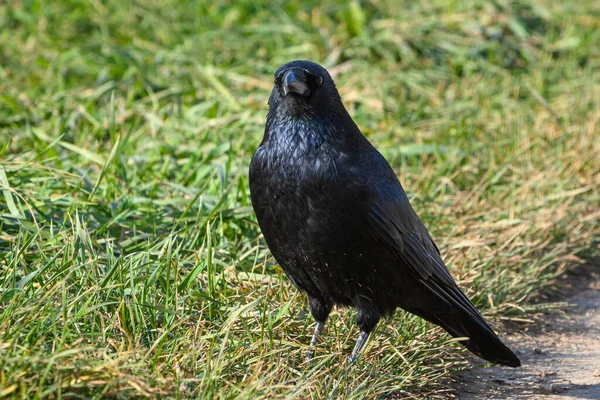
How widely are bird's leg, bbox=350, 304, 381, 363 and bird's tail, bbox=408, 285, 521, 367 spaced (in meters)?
0.24

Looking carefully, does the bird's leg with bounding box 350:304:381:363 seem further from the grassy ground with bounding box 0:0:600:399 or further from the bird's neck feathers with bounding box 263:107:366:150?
the bird's neck feathers with bounding box 263:107:366:150

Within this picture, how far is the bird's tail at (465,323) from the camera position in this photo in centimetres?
352

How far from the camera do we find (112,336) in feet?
9.80

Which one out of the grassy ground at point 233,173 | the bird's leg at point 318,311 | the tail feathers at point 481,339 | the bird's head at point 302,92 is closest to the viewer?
the grassy ground at point 233,173

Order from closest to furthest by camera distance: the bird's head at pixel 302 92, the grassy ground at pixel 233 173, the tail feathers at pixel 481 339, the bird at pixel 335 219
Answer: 1. the grassy ground at pixel 233 173
2. the bird at pixel 335 219
3. the bird's head at pixel 302 92
4. the tail feathers at pixel 481 339

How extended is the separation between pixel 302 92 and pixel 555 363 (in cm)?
163

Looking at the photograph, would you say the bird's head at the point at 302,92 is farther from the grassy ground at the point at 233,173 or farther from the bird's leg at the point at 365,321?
the bird's leg at the point at 365,321

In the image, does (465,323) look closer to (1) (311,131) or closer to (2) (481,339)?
(2) (481,339)

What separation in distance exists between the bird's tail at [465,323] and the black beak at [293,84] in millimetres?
927

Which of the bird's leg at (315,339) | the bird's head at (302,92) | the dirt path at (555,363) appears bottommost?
the dirt path at (555,363)

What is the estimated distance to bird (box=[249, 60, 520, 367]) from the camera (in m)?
3.17

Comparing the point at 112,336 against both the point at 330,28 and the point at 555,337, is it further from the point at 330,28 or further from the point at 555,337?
the point at 330,28

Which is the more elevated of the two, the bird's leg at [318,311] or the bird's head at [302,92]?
the bird's head at [302,92]

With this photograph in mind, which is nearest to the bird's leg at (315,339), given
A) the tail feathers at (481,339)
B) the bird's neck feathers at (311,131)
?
the tail feathers at (481,339)
